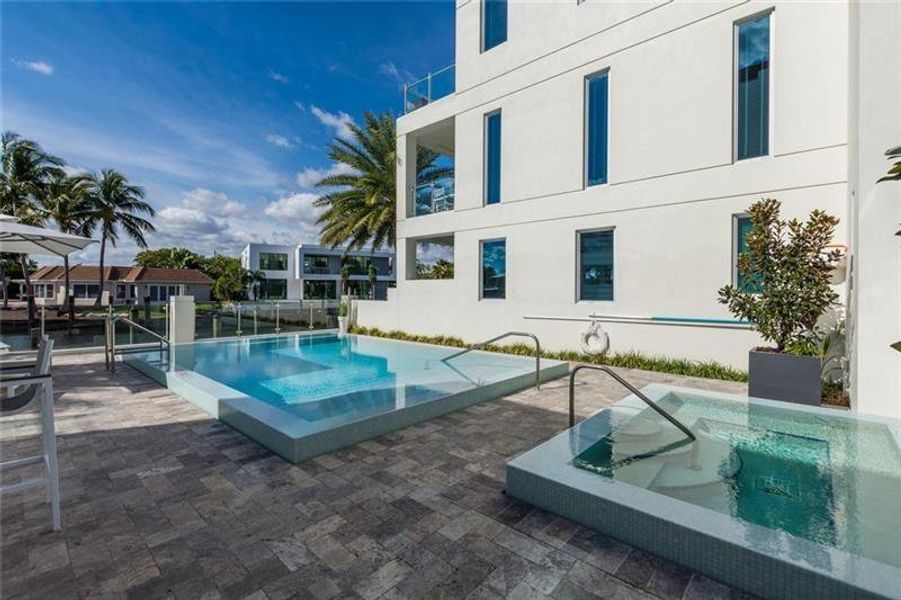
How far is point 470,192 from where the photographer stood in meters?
12.4

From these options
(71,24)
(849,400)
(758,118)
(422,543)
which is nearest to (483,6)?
(758,118)

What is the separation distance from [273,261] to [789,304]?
145 ft

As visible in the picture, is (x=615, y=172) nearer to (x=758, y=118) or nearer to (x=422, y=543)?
(x=758, y=118)

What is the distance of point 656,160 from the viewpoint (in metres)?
8.92

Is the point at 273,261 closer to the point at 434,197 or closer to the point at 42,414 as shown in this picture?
the point at 434,197

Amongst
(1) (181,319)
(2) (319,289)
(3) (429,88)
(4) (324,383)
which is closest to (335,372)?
(4) (324,383)

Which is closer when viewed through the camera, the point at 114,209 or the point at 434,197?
the point at 434,197

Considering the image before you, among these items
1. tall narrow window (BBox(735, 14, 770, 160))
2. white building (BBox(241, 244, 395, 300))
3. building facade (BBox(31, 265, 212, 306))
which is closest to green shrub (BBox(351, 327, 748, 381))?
tall narrow window (BBox(735, 14, 770, 160))

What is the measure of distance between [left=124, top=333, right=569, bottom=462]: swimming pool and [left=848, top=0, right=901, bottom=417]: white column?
14.3ft

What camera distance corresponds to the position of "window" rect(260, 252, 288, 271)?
1683 inches

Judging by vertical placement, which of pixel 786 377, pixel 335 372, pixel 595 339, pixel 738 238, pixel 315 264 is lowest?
pixel 335 372

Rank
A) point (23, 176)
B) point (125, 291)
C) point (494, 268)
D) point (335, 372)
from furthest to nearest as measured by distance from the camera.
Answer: point (125, 291)
point (23, 176)
point (494, 268)
point (335, 372)

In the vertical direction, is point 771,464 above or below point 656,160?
below

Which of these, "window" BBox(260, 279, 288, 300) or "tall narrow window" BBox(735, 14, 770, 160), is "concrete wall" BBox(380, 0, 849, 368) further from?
"window" BBox(260, 279, 288, 300)
